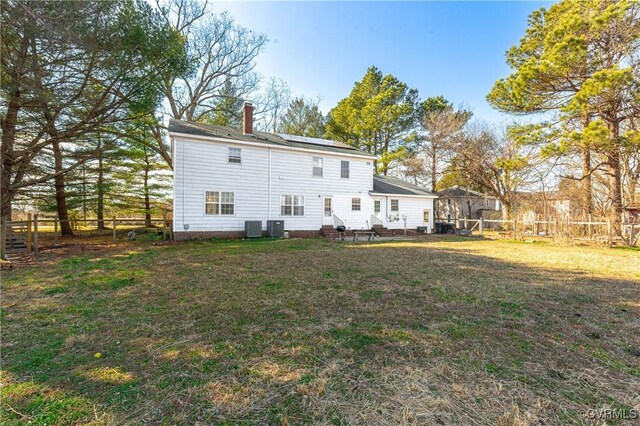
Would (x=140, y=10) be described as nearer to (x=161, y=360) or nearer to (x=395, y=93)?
(x=161, y=360)

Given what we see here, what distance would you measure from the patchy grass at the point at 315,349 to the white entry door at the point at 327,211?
11.0 meters

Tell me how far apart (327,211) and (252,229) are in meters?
Answer: 4.96

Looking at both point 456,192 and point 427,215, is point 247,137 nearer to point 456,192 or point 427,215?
point 427,215

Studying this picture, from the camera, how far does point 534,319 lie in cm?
416

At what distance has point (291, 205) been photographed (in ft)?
54.6

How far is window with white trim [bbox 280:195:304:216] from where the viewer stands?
1642 centimetres

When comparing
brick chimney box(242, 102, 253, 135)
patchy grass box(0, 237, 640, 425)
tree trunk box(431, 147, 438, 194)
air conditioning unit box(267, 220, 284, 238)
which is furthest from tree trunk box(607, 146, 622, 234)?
brick chimney box(242, 102, 253, 135)

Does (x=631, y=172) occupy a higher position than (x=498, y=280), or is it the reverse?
(x=631, y=172)

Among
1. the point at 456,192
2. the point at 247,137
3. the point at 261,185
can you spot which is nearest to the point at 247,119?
the point at 247,137

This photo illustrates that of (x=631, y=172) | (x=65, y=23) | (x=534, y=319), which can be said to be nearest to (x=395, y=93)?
(x=631, y=172)

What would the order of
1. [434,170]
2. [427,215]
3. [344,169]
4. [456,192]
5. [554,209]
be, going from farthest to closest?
1. [456,192]
2. [434,170]
3. [427,215]
4. [344,169]
5. [554,209]

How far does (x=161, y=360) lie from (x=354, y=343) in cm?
207

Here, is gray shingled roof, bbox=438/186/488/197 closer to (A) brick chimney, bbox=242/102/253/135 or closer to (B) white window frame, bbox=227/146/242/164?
(A) brick chimney, bbox=242/102/253/135

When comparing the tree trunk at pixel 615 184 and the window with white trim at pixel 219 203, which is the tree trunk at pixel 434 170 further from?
the window with white trim at pixel 219 203
